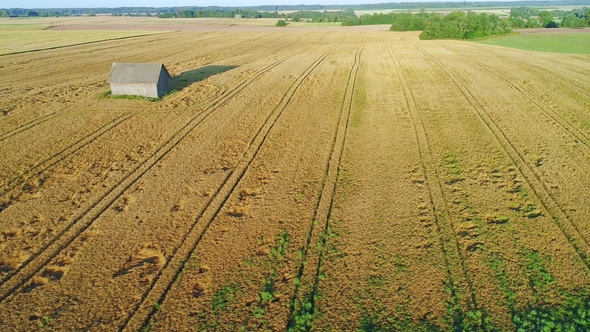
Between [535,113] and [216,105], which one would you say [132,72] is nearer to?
[216,105]

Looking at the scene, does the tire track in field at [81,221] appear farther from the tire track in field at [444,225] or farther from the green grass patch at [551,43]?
the green grass patch at [551,43]

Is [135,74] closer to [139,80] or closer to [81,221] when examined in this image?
[139,80]

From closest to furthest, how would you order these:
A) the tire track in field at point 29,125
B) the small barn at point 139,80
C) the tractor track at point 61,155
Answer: the tractor track at point 61,155, the tire track in field at point 29,125, the small barn at point 139,80

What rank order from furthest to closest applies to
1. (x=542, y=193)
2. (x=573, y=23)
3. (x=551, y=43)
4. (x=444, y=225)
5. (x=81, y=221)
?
(x=573, y=23), (x=551, y=43), (x=542, y=193), (x=81, y=221), (x=444, y=225)

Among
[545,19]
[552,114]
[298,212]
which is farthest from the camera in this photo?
[545,19]

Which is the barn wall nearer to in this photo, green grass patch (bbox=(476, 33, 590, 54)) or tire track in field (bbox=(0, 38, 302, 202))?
tire track in field (bbox=(0, 38, 302, 202))

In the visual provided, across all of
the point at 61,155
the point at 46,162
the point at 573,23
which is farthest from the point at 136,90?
the point at 573,23

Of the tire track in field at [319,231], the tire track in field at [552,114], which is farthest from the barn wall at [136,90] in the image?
the tire track in field at [552,114]

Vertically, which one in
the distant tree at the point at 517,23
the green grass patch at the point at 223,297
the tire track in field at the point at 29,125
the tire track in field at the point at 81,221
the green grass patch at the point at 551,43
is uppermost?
the distant tree at the point at 517,23

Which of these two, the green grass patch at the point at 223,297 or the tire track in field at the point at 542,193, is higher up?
the tire track in field at the point at 542,193
